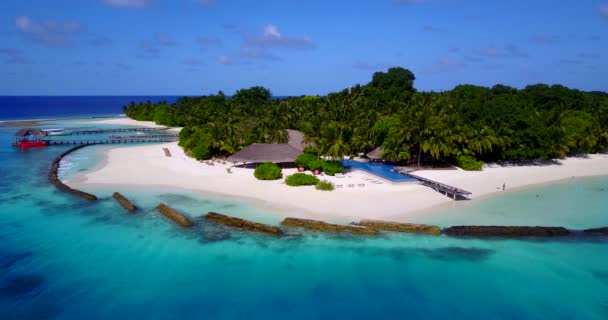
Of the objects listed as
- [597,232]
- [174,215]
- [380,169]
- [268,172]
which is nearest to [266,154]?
[268,172]

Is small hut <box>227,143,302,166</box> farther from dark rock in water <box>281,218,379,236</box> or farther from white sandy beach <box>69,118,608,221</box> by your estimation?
dark rock in water <box>281,218,379,236</box>

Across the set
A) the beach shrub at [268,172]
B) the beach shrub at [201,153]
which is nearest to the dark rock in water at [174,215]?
the beach shrub at [268,172]

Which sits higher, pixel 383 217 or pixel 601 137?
pixel 601 137

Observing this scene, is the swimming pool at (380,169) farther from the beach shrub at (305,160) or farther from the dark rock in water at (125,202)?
the dark rock in water at (125,202)

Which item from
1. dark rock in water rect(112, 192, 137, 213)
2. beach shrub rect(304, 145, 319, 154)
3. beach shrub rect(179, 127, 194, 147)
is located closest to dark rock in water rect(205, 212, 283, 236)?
dark rock in water rect(112, 192, 137, 213)

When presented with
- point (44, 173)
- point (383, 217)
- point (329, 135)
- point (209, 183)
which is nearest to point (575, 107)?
point (329, 135)

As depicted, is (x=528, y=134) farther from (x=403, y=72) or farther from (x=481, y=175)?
(x=403, y=72)
